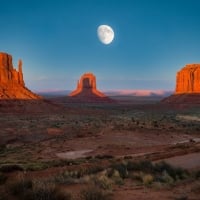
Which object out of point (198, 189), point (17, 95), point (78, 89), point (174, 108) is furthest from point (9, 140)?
point (78, 89)

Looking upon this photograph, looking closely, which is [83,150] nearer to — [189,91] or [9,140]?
[9,140]

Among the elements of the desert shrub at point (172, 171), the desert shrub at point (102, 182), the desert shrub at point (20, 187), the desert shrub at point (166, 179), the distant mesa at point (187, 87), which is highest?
the distant mesa at point (187, 87)

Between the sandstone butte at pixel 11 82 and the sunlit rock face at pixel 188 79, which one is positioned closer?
the sandstone butte at pixel 11 82

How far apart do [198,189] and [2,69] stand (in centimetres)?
7363

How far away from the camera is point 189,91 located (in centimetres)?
11244

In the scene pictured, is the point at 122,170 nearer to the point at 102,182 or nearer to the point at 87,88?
the point at 102,182

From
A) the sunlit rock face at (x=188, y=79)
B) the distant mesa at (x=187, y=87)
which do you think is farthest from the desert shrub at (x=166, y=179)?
the sunlit rock face at (x=188, y=79)

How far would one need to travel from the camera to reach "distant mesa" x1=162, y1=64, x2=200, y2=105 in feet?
333

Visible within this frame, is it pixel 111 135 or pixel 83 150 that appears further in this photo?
pixel 111 135

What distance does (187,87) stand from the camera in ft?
376

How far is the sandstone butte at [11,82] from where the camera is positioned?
231 feet

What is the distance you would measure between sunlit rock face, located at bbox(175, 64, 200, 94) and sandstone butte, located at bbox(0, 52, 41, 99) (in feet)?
206

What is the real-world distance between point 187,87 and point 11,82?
68984mm

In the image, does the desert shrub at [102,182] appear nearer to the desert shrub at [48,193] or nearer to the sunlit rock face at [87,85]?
the desert shrub at [48,193]
